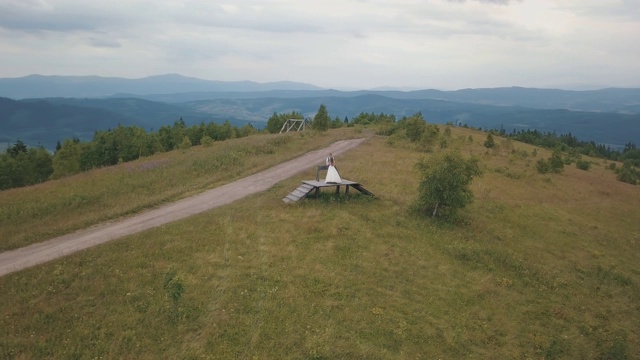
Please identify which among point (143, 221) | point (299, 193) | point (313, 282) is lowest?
point (313, 282)

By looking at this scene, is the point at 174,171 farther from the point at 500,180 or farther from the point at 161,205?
the point at 500,180

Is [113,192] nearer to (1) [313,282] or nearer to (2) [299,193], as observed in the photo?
(2) [299,193]

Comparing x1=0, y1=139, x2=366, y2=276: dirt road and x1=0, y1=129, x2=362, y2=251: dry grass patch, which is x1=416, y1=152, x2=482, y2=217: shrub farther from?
x1=0, y1=129, x2=362, y2=251: dry grass patch

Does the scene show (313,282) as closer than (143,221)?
Yes

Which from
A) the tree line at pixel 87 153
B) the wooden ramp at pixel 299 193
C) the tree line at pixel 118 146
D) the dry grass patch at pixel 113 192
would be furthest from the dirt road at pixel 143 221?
the tree line at pixel 87 153

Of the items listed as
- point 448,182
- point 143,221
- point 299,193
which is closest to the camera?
point 143,221

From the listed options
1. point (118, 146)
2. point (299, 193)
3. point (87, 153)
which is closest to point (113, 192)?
point (299, 193)

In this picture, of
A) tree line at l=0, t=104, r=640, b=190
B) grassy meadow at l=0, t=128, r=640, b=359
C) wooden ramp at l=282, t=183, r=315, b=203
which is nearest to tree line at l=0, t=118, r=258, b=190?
tree line at l=0, t=104, r=640, b=190
